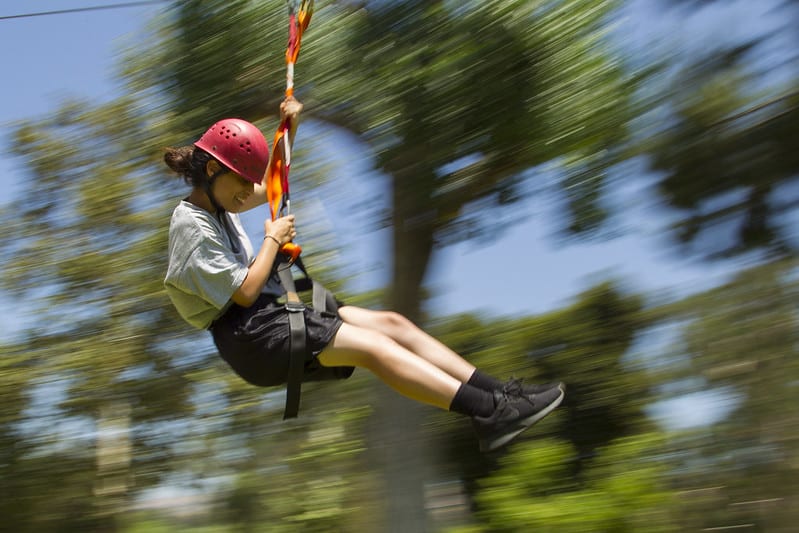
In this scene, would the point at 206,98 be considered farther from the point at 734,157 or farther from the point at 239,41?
the point at 734,157

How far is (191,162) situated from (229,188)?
0.16 m

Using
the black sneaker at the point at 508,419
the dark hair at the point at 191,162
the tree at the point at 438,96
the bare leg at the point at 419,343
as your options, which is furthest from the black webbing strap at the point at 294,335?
the tree at the point at 438,96

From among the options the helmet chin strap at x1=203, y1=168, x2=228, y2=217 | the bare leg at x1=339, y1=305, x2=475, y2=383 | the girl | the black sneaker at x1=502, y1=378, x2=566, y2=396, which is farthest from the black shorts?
the black sneaker at x1=502, y1=378, x2=566, y2=396

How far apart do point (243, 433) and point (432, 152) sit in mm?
2381

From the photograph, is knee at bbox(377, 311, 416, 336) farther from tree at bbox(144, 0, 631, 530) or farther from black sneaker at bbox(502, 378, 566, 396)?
tree at bbox(144, 0, 631, 530)

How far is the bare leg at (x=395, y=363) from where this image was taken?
8.45ft

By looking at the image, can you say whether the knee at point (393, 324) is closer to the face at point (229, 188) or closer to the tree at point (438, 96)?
the face at point (229, 188)

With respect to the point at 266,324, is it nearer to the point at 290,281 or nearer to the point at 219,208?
the point at 290,281

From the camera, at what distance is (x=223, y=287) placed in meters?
2.60

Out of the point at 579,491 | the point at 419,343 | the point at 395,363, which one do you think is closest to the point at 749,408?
the point at 579,491

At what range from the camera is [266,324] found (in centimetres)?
266

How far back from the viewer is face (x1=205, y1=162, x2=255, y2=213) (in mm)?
2756

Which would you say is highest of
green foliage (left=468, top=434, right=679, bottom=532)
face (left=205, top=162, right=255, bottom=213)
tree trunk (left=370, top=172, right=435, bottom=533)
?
face (left=205, top=162, right=255, bottom=213)

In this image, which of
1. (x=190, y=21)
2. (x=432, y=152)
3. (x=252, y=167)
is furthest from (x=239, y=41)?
(x=252, y=167)
